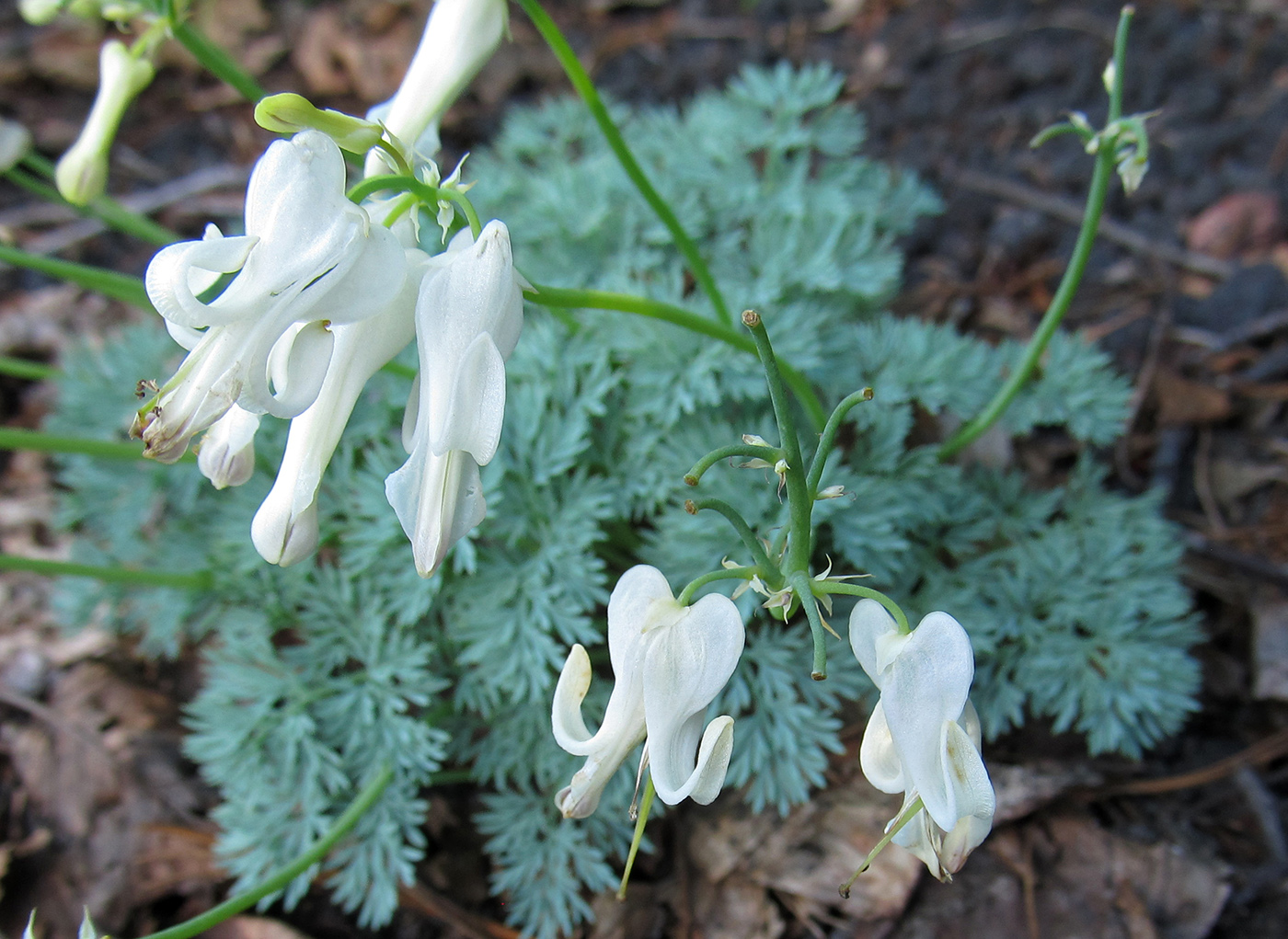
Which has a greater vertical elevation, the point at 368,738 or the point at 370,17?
the point at 370,17

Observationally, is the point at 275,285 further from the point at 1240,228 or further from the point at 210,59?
the point at 1240,228

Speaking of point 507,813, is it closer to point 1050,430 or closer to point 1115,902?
point 1115,902

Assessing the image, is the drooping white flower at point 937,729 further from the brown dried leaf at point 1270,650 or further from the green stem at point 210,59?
the brown dried leaf at point 1270,650

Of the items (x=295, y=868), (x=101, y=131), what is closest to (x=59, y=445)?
(x=101, y=131)

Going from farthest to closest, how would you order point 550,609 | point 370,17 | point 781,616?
point 370,17 → point 550,609 → point 781,616

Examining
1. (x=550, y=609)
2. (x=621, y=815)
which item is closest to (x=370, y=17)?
(x=550, y=609)

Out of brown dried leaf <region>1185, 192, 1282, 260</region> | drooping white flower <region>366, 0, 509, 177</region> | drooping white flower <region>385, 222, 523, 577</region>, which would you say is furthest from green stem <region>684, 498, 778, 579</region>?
brown dried leaf <region>1185, 192, 1282, 260</region>

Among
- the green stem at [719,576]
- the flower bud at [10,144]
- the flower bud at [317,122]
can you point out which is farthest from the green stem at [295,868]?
the flower bud at [10,144]
